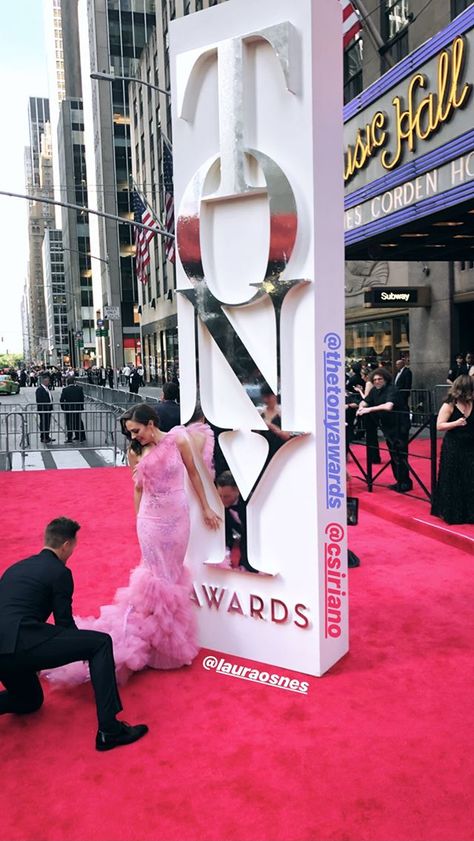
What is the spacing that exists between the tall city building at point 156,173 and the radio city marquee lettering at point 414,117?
93.4 ft

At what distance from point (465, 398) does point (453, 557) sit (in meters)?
1.86

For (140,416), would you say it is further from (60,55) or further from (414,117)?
(60,55)

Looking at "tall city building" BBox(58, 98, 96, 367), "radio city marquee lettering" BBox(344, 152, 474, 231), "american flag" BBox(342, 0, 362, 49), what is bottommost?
"radio city marquee lettering" BBox(344, 152, 474, 231)

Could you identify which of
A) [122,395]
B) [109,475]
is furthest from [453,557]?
[122,395]

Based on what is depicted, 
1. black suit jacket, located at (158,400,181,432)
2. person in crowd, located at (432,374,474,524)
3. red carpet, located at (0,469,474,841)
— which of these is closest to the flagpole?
person in crowd, located at (432,374,474,524)

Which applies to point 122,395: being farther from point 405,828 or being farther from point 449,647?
point 405,828

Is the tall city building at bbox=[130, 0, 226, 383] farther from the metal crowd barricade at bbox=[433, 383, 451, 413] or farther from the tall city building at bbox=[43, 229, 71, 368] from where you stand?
the tall city building at bbox=[43, 229, 71, 368]

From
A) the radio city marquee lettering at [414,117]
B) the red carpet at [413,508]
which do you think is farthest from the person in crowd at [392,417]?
the radio city marquee lettering at [414,117]

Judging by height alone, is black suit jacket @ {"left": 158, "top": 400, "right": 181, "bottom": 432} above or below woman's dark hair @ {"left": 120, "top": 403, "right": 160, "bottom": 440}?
below

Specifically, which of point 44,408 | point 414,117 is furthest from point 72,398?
point 414,117

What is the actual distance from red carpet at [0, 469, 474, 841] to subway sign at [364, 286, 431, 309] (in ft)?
42.7

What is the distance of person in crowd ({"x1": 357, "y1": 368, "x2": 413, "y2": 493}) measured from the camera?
1015 cm

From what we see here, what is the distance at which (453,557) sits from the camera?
291 inches

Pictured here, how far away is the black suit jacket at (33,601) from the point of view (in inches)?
153
